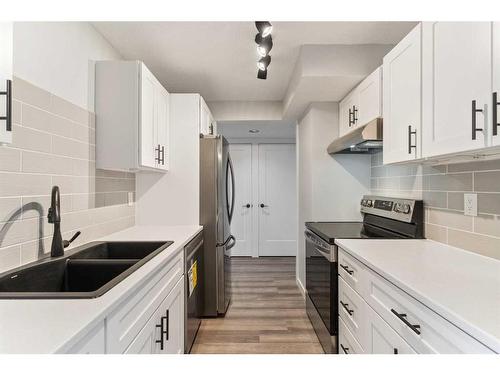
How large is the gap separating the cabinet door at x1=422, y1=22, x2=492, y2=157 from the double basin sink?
150 centimetres

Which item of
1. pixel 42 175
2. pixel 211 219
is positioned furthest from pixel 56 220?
pixel 211 219

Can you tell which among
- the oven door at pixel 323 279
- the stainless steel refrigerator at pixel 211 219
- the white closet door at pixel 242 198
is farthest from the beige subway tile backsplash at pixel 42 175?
the white closet door at pixel 242 198

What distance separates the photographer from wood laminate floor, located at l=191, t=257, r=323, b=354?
2.23 metres

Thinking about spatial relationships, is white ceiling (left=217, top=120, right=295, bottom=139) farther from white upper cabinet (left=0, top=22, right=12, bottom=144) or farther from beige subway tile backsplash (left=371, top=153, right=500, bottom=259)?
white upper cabinet (left=0, top=22, right=12, bottom=144)

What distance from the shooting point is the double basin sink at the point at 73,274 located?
46.2 inches

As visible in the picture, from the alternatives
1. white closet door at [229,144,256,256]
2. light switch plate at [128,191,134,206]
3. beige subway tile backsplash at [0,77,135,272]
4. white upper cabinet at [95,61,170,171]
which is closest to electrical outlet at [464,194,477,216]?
white upper cabinet at [95,61,170,171]

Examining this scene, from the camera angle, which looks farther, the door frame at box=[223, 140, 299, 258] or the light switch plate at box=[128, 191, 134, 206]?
the door frame at box=[223, 140, 299, 258]

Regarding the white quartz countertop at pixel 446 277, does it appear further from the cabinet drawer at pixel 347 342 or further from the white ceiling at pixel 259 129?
the white ceiling at pixel 259 129

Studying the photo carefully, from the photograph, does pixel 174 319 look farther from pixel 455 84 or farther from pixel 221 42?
pixel 221 42

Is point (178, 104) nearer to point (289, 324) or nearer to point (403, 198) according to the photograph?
point (403, 198)

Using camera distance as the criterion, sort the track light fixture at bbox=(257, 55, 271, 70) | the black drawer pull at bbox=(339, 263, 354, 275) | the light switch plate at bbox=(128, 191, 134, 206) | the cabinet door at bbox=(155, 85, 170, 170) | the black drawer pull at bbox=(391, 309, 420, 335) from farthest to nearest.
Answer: the light switch plate at bbox=(128, 191, 134, 206) → the cabinet door at bbox=(155, 85, 170, 170) → the track light fixture at bbox=(257, 55, 271, 70) → the black drawer pull at bbox=(339, 263, 354, 275) → the black drawer pull at bbox=(391, 309, 420, 335)

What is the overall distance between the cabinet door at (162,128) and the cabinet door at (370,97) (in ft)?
5.53

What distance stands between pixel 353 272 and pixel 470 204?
713 millimetres
